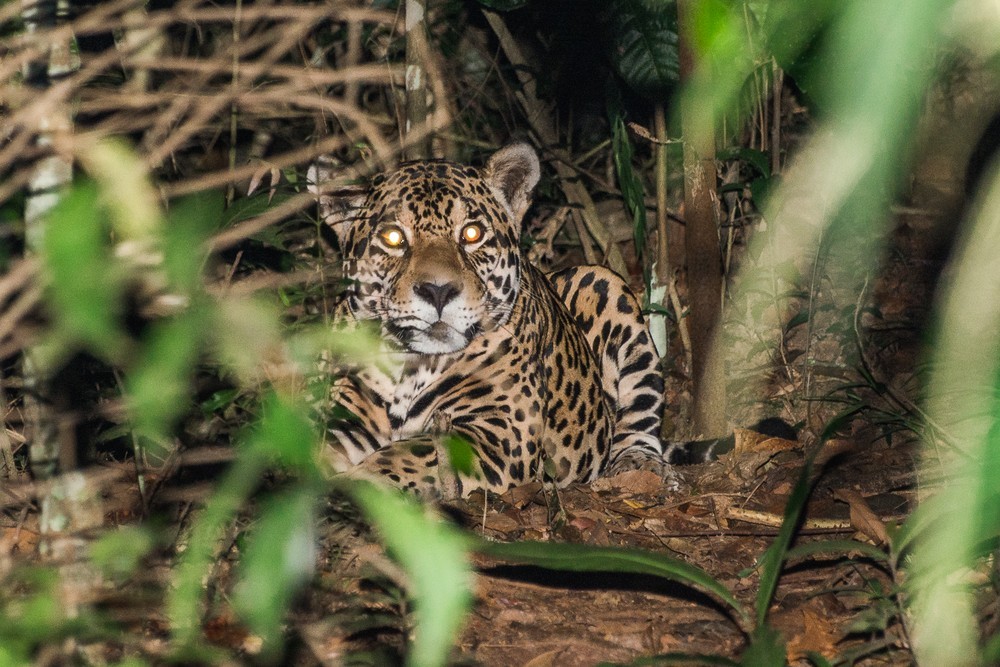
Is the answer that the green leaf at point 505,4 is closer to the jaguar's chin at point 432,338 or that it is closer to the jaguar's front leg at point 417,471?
the jaguar's chin at point 432,338

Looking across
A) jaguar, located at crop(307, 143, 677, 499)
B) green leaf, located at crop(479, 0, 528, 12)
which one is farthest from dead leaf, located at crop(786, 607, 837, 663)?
green leaf, located at crop(479, 0, 528, 12)

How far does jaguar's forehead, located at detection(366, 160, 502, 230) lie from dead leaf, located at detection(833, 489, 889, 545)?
2.37 meters

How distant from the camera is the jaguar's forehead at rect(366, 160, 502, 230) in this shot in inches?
235

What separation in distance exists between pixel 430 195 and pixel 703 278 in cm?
141

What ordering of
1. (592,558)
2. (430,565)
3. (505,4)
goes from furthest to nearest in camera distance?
(505,4) → (592,558) → (430,565)

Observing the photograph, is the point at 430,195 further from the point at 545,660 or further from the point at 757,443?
the point at 545,660

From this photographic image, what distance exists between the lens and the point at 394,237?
593 cm

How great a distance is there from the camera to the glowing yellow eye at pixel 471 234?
6.02 meters

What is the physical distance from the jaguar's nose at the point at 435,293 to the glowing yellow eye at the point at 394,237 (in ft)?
1.29

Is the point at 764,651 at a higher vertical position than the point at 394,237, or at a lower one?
lower

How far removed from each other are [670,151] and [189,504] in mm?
4653

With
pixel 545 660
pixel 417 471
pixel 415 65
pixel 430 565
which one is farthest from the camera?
pixel 415 65

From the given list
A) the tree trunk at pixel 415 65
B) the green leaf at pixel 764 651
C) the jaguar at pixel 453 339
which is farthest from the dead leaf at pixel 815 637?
the tree trunk at pixel 415 65

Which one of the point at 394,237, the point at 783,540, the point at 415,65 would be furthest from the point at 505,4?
the point at 783,540
